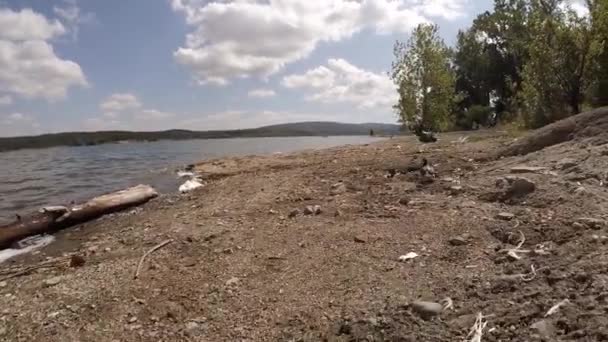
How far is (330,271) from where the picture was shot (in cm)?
531

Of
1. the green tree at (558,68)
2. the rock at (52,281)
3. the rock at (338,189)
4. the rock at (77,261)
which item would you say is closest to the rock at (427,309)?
the rock at (52,281)

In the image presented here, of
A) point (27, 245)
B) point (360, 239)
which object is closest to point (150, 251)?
point (360, 239)

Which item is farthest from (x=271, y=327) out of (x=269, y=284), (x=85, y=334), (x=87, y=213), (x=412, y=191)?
(x=87, y=213)

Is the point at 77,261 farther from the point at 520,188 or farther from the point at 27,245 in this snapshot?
the point at 520,188

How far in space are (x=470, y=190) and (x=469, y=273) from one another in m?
3.27

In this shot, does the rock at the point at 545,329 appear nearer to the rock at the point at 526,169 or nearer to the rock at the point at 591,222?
the rock at the point at 591,222

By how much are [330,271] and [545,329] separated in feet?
8.23

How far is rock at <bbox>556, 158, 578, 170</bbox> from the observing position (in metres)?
7.30

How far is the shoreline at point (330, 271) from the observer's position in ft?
13.1

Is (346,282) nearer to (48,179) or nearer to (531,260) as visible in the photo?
(531,260)

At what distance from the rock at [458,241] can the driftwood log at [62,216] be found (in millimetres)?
8415

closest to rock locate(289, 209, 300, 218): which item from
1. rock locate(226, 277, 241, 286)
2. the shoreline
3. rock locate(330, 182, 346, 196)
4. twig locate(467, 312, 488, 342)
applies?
the shoreline

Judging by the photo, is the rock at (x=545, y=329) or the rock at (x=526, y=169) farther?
the rock at (x=526, y=169)

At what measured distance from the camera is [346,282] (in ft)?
16.2
